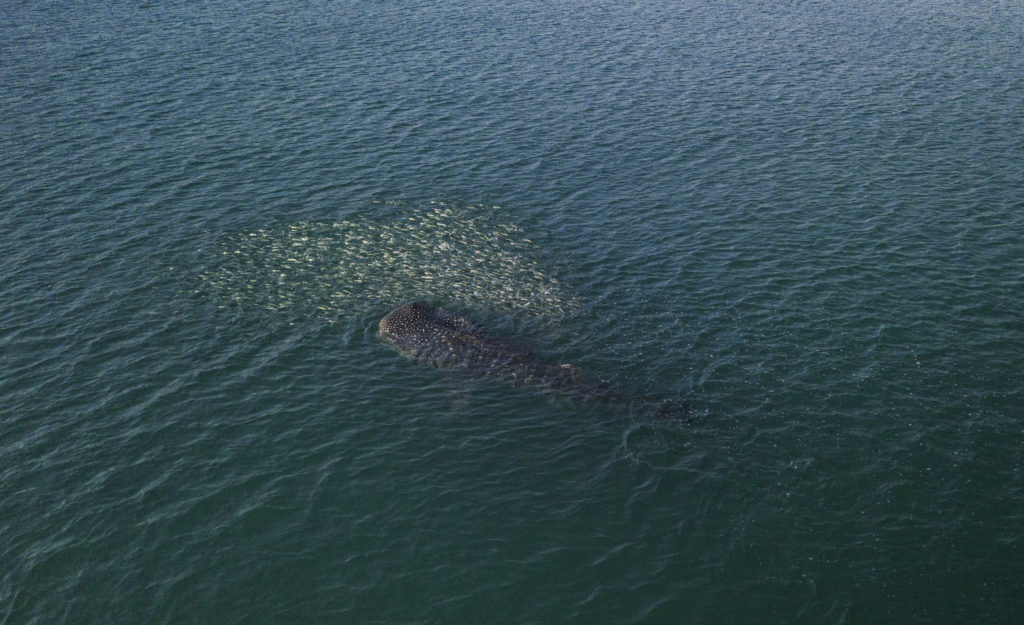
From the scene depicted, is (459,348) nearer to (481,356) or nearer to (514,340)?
(481,356)

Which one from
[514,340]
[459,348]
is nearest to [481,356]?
[459,348]

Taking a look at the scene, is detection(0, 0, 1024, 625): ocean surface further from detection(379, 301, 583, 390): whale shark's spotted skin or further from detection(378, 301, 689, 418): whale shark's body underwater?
detection(379, 301, 583, 390): whale shark's spotted skin

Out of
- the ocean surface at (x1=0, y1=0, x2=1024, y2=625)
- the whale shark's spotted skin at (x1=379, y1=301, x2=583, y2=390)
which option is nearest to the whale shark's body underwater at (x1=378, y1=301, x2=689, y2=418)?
the whale shark's spotted skin at (x1=379, y1=301, x2=583, y2=390)

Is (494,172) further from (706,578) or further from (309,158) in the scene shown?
(706,578)

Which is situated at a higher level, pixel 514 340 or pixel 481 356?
pixel 481 356

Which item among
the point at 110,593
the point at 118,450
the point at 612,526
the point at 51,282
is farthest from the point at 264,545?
the point at 51,282

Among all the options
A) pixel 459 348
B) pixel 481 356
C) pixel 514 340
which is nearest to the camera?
pixel 481 356

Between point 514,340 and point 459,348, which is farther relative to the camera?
point 514,340
